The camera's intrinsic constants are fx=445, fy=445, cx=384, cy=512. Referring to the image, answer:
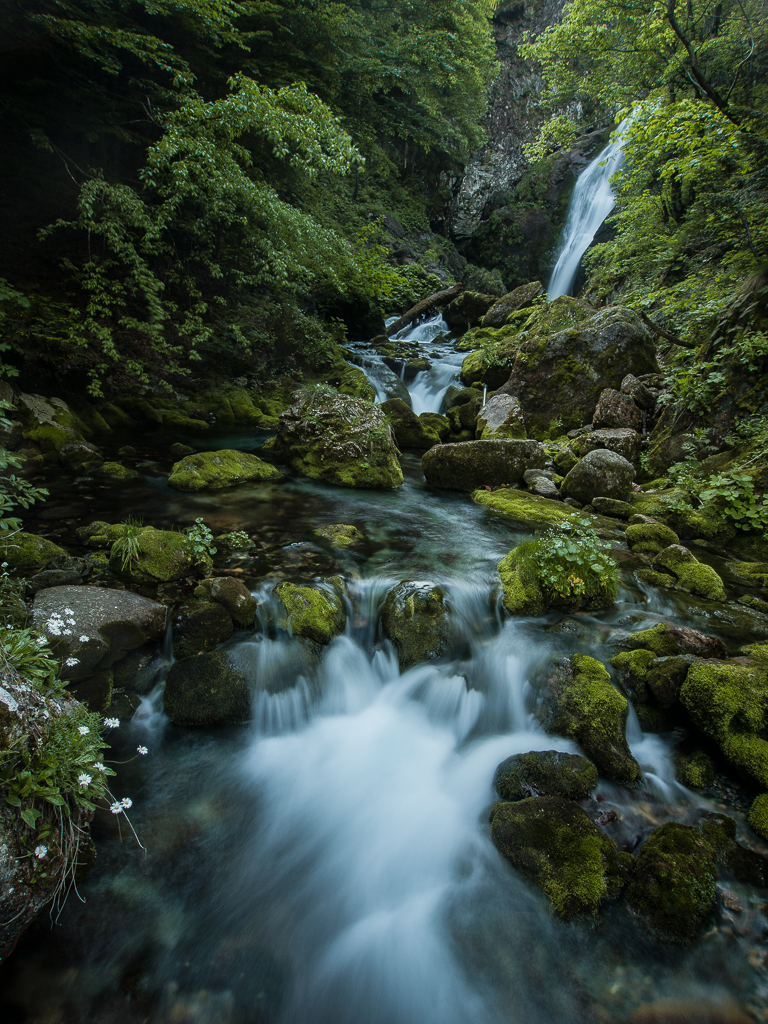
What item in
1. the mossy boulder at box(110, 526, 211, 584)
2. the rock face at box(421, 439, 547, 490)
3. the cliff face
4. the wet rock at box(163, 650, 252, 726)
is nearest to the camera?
the wet rock at box(163, 650, 252, 726)

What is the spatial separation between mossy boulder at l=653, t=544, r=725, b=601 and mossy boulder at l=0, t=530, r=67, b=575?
6.66 metres

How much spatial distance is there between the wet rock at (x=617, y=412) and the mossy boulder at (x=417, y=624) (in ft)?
24.2

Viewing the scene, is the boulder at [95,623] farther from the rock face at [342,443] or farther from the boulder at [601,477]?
the boulder at [601,477]

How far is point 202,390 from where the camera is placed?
13.1 metres

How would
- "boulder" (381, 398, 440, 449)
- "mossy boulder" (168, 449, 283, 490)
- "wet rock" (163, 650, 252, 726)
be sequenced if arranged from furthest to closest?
"boulder" (381, 398, 440, 449)
"mossy boulder" (168, 449, 283, 490)
"wet rock" (163, 650, 252, 726)

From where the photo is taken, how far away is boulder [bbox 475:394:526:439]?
1048 centimetres

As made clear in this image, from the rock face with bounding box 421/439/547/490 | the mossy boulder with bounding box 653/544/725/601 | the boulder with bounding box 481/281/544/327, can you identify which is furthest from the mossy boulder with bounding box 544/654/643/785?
the boulder with bounding box 481/281/544/327

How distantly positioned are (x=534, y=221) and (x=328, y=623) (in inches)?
1322

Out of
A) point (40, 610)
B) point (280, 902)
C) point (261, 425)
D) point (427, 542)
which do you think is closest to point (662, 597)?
point (427, 542)

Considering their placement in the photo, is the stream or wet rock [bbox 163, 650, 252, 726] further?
wet rock [bbox 163, 650, 252, 726]

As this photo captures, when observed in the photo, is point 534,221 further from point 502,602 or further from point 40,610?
point 40,610

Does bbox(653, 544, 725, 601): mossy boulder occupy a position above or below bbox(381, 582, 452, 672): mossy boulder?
above

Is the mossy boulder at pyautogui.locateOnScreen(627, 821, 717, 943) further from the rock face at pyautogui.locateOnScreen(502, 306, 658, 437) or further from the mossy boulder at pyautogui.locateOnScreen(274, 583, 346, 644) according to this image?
the rock face at pyautogui.locateOnScreen(502, 306, 658, 437)

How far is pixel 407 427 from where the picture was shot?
11.8 metres
